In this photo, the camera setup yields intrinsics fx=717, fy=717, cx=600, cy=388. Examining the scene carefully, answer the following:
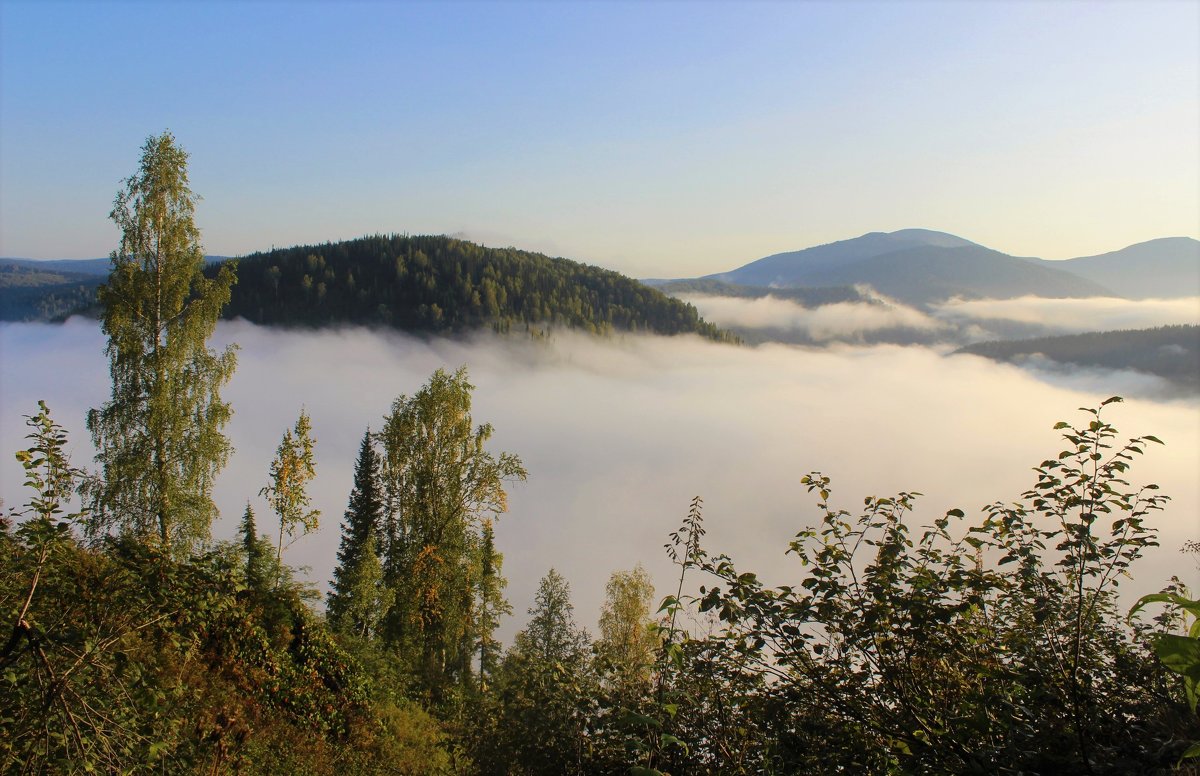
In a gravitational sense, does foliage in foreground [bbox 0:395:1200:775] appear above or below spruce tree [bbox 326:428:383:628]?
above

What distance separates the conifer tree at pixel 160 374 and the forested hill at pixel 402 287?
135181 millimetres

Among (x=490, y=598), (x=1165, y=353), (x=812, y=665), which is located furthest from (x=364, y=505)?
(x=1165, y=353)

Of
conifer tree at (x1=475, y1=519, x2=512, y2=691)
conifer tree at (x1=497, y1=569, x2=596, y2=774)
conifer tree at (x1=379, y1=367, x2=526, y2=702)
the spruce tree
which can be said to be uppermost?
conifer tree at (x1=497, y1=569, x2=596, y2=774)

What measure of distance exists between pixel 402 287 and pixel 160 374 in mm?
139728

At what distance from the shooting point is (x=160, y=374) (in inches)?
630

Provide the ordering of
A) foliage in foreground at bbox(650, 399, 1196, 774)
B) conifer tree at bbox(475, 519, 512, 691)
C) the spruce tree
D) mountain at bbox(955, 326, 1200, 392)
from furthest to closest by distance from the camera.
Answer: mountain at bbox(955, 326, 1200, 392) → the spruce tree → conifer tree at bbox(475, 519, 512, 691) → foliage in foreground at bbox(650, 399, 1196, 774)

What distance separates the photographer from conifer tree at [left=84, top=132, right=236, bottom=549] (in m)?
15.8

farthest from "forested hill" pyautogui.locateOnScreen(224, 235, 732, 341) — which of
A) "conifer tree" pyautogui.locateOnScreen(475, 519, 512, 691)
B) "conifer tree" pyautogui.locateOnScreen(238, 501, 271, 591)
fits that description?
"conifer tree" pyautogui.locateOnScreen(238, 501, 271, 591)

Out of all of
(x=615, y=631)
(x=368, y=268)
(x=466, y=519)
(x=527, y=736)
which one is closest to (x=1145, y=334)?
(x=368, y=268)

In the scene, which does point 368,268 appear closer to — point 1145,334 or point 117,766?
point 117,766

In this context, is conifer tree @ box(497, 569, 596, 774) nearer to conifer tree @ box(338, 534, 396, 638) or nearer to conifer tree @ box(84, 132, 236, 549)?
conifer tree @ box(84, 132, 236, 549)

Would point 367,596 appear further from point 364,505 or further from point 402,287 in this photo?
point 402,287

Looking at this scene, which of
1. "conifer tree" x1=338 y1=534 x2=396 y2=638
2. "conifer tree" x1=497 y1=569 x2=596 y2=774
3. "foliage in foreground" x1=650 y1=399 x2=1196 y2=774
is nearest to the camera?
"foliage in foreground" x1=650 y1=399 x2=1196 y2=774

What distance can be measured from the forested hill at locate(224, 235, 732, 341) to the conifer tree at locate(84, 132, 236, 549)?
135m
